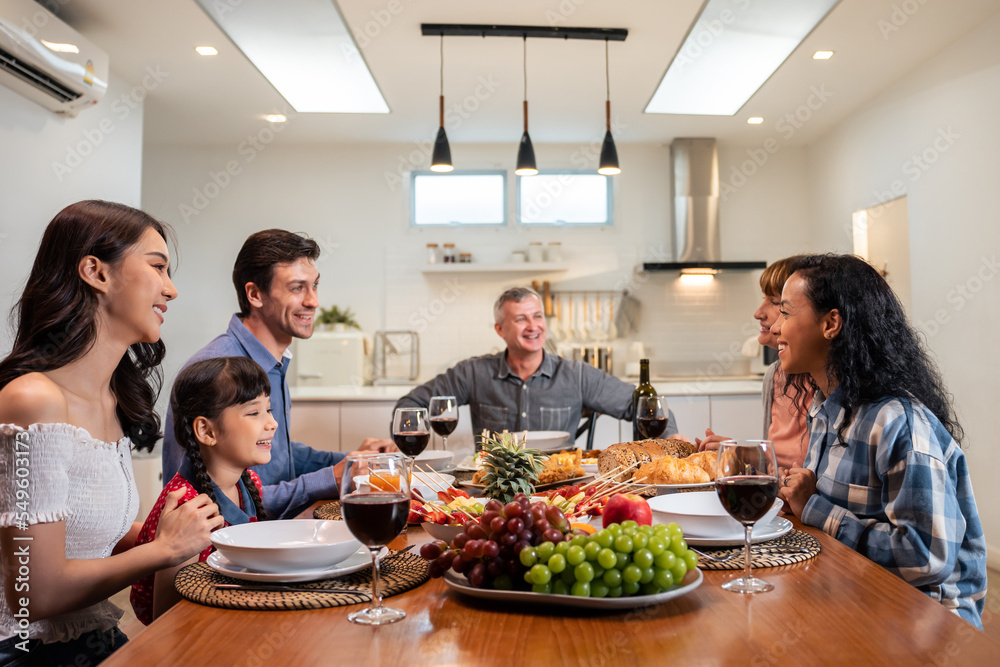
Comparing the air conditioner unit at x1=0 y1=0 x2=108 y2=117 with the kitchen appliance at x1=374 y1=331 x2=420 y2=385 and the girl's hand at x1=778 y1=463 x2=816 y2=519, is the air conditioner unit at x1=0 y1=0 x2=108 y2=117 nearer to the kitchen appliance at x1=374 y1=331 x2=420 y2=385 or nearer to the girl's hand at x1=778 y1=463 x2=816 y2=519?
the kitchen appliance at x1=374 y1=331 x2=420 y2=385

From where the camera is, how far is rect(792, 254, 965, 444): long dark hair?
1462 mm

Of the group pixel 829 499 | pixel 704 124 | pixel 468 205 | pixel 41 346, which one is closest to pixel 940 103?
pixel 704 124

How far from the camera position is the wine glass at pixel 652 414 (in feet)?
6.66

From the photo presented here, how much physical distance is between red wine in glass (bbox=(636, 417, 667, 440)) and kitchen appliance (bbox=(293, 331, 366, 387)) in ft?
12.1

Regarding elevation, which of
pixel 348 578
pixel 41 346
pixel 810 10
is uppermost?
pixel 810 10

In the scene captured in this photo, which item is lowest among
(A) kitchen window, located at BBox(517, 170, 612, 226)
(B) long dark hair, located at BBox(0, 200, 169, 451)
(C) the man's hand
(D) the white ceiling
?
(C) the man's hand

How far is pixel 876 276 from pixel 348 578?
124cm

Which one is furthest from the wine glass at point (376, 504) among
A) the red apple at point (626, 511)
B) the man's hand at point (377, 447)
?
the man's hand at point (377, 447)

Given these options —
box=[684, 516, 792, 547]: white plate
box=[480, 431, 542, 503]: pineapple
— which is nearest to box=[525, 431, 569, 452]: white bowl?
box=[480, 431, 542, 503]: pineapple

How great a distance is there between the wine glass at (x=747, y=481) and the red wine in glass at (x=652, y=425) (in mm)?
973

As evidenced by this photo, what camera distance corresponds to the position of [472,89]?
190 inches

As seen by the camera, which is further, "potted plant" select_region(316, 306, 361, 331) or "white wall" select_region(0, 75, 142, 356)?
"potted plant" select_region(316, 306, 361, 331)

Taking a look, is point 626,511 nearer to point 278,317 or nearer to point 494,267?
point 278,317

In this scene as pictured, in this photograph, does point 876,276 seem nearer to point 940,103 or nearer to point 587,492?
point 587,492
